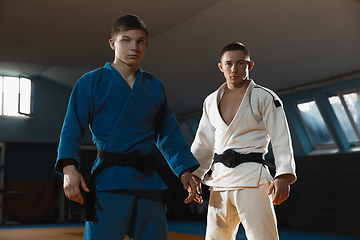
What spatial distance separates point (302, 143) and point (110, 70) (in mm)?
7125

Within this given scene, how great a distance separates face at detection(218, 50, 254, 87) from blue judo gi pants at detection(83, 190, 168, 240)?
0.97 metres

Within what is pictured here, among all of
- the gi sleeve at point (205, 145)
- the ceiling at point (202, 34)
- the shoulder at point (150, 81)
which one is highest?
the ceiling at point (202, 34)

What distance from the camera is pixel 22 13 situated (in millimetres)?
5809

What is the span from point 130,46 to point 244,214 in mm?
1031

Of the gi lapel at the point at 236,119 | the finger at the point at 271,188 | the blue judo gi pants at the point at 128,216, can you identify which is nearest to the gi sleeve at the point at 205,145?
the gi lapel at the point at 236,119

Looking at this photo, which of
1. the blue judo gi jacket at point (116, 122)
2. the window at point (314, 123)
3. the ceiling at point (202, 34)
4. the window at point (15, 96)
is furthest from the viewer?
the window at point (15, 96)

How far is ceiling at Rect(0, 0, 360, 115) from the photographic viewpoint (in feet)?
17.8

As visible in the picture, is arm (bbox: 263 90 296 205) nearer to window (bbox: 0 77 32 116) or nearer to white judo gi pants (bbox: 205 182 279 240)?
white judo gi pants (bbox: 205 182 279 240)

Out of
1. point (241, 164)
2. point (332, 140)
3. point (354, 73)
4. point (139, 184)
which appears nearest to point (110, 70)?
point (139, 184)

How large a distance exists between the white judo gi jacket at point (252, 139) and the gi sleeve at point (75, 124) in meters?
0.92

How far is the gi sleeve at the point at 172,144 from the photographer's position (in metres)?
1.63

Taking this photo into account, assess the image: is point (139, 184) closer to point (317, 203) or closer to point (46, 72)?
point (317, 203)

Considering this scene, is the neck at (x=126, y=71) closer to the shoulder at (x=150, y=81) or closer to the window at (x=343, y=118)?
the shoulder at (x=150, y=81)

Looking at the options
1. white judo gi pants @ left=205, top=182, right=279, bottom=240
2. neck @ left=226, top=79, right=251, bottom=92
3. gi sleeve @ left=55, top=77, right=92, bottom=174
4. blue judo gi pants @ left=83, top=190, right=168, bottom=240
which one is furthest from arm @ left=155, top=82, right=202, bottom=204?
neck @ left=226, top=79, right=251, bottom=92
